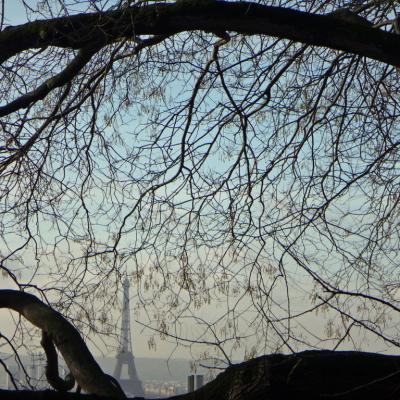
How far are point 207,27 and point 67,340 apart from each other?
7.25ft

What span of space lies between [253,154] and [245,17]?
2765 mm

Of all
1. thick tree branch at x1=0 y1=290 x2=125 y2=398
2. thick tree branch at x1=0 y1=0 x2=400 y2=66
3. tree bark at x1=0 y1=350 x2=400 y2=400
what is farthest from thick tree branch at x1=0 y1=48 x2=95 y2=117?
tree bark at x1=0 y1=350 x2=400 y2=400

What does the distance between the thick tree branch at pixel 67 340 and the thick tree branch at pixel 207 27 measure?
153 cm

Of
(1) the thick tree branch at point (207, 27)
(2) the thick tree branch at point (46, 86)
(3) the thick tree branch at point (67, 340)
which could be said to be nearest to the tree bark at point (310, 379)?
(3) the thick tree branch at point (67, 340)

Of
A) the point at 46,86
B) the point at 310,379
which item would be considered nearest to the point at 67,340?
the point at 46,86

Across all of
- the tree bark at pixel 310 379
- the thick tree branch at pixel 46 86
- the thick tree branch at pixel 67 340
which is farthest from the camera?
Result: the thick tree branch at pixel 46 86

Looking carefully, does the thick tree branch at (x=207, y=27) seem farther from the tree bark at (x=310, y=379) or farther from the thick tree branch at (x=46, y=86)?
the tree bark at (x=310, y=379)

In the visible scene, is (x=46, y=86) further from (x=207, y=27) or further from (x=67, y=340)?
(x=67, y=340)

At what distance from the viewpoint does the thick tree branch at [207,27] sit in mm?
5270

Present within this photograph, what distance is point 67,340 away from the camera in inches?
199

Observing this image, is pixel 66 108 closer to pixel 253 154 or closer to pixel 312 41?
pixel 253 154

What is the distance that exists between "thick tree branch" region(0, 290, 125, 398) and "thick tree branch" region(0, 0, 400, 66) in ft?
5.03

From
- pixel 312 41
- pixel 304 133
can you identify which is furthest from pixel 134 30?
pixel 304 133

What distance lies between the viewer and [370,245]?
26.0 ft
